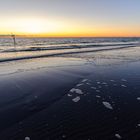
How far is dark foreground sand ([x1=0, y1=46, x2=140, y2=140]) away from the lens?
454 centimetres

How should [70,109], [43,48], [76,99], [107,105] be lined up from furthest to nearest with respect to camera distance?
1. [43,48]
2. [76,99]
3. [107,105]
4. [70,109]

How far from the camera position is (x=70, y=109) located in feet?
19.3

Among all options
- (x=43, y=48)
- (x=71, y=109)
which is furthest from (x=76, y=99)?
(x=43, y=48)

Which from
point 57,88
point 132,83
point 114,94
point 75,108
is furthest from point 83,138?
point 132,83

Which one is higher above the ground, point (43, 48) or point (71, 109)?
point (71, 109)

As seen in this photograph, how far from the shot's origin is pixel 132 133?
451cm

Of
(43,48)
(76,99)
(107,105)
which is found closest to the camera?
(107,105)

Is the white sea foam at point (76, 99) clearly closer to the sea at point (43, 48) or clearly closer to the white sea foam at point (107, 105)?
the white sea foam at point (107, 105)

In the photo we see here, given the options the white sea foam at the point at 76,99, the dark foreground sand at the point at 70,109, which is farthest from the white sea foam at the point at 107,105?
the white sea foam at the point at 76,99

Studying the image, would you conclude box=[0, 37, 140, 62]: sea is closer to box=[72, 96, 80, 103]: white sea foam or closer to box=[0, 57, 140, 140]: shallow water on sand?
box=[0, 57, 140, 140]: shallow water on sand

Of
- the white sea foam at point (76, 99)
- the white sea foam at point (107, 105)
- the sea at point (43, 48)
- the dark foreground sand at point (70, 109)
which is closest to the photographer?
the dark foreground sand at point (70, 109)

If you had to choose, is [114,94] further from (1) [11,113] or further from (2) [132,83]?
(1) [11,113]

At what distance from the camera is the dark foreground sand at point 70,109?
454 cm

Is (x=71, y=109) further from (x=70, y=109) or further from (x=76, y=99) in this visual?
(x=76, y=99)
